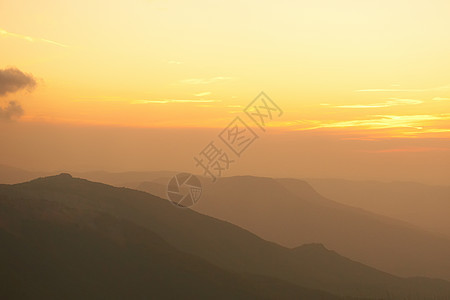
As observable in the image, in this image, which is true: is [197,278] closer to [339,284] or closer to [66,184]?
A: [66,184]

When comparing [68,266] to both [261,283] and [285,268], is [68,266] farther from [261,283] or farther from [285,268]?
[285,268]

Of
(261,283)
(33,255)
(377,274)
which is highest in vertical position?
(33,255)

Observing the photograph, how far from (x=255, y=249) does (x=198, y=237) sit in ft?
83.2

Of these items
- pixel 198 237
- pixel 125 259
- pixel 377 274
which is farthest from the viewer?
pixel 377 274

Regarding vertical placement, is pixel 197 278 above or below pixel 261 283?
above

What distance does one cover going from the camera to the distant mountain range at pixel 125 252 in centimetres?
7975

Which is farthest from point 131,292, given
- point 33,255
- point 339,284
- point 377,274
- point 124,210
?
point 377,274

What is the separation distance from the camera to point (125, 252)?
95.6 metres

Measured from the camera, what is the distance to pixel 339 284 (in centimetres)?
15388

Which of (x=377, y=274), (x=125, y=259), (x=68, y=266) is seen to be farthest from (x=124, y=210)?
(x=377, y=274)

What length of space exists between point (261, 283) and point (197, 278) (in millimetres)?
22377

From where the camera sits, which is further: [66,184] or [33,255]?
[66,184]

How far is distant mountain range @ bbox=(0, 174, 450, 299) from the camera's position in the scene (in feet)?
262

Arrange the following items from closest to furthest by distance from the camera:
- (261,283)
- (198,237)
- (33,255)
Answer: (33,255), (261,283), (198,237)
